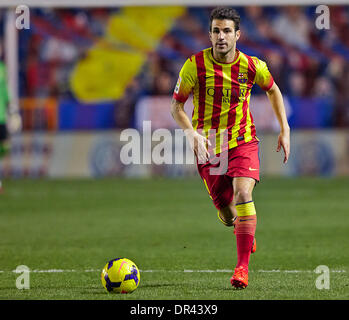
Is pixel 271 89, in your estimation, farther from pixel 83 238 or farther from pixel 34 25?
pixel 34 25

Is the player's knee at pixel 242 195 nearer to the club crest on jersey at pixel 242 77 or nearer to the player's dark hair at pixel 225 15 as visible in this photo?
the club crest on jersey at pixel 242 77

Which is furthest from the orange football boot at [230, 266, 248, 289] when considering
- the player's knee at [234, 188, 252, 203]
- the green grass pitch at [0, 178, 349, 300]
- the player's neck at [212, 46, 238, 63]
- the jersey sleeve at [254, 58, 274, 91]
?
the player's neck at [212, 46, 238, 63]

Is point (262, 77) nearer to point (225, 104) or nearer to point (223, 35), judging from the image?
point (225, 104)

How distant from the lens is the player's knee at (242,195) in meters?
6.14

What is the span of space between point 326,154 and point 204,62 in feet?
33.1

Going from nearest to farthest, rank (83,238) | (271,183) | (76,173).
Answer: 1. (83,238)
2. (271,183)
3. (76,173)

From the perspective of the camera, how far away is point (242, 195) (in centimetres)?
614

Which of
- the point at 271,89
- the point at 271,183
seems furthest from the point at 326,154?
the point at 271,89

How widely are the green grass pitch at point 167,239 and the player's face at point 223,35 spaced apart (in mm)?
1753

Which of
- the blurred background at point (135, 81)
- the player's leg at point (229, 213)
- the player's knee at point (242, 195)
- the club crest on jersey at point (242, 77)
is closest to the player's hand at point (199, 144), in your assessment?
the player's knee at point (242, 195)

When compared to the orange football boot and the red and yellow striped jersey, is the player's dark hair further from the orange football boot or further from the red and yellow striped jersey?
the orange football boot

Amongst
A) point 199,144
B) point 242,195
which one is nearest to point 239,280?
point 242,195

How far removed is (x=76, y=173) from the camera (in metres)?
16.6

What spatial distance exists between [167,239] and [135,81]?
985 cm
